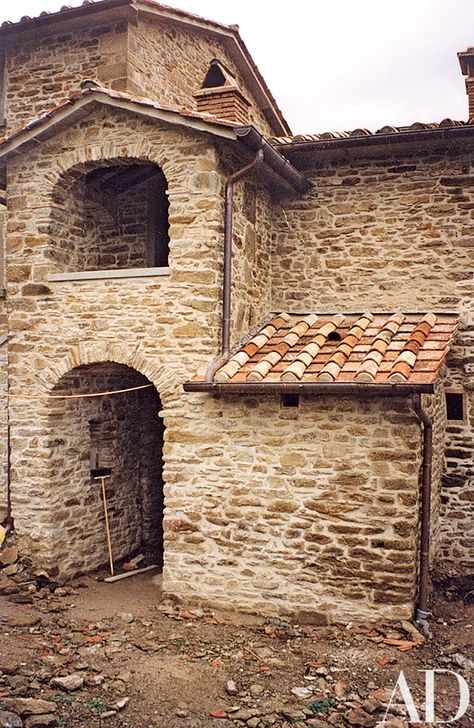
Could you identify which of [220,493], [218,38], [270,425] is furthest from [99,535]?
[218,38]

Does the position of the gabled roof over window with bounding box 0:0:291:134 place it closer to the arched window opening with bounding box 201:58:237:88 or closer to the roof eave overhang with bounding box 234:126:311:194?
the arched window opening with bounding box 201:58:237:88

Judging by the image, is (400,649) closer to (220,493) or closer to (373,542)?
(373,542)

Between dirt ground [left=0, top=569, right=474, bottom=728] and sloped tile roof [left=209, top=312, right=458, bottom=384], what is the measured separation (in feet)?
9.27

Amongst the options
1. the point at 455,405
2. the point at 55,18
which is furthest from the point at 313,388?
the point at 55,18

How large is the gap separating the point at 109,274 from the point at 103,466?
10.4 ft

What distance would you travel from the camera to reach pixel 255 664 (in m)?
6.09

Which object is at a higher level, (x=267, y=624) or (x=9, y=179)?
(x=9, y=179)

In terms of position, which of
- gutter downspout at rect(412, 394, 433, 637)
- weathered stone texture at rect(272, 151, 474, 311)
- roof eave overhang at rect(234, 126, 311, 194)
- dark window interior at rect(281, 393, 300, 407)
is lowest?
gutter downspout at rect(412, 394, 433, 637)

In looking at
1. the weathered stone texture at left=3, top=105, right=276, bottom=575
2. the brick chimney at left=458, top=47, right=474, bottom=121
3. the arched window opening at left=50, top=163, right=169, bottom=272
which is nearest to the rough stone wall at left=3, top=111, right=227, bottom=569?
the weathered stone texture at left=3, top=105, right=276, bottom=575

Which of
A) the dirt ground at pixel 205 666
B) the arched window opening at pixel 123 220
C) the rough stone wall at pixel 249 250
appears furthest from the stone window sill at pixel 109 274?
the dirt ground at pixel 205 666

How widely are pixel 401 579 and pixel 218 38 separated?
9.93 m

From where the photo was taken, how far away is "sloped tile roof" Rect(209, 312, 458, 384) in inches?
258

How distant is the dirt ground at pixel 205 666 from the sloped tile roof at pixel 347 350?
2.83 m

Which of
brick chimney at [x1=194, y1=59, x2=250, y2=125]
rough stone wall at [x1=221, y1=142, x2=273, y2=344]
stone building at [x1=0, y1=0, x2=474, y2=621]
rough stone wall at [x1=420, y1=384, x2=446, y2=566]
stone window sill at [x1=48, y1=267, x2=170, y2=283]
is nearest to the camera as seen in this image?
stone building at [x1=0, y1=0, x2=474, y2=621]
